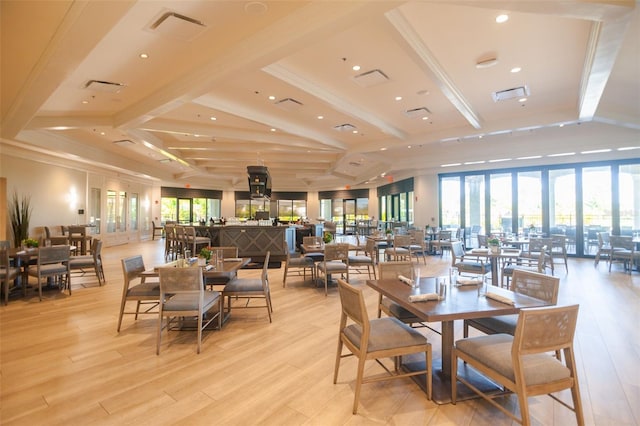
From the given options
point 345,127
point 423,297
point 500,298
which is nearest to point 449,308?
point 423,297

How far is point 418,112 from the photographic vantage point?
6762mm

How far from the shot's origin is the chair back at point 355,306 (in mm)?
2338

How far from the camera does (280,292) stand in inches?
228

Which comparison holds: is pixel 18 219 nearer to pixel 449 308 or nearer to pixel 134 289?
pixel 134 289

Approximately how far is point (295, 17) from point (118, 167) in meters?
11.3

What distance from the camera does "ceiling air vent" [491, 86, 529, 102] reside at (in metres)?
5.49

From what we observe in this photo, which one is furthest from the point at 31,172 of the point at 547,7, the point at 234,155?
the point at 547,7

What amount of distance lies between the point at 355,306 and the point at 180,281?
2056mm

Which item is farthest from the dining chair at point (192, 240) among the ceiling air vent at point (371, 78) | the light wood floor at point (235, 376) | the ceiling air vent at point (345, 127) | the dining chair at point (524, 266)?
the dining chair at point (524, 266)

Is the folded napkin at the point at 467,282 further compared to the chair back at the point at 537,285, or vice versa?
the folded napkin at the point at 467,282

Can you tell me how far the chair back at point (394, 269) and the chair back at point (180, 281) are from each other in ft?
6.67

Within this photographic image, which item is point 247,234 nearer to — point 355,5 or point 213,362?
point 213,362

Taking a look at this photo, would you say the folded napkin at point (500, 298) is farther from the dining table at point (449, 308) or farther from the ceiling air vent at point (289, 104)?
the ceiling air vent at point (289, 104)

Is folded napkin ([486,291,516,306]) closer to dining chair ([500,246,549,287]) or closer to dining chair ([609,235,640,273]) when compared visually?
dining chair ([500,246,549,287])
